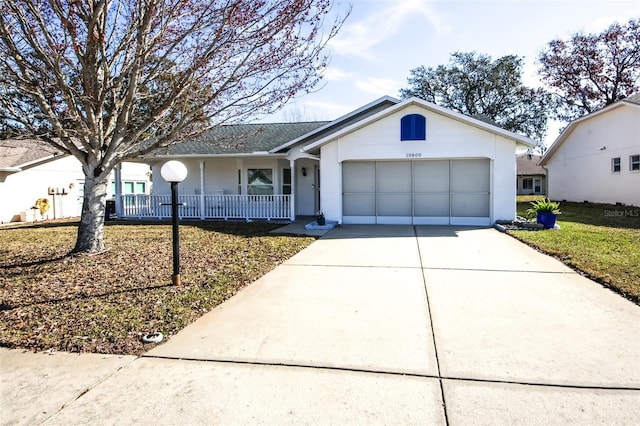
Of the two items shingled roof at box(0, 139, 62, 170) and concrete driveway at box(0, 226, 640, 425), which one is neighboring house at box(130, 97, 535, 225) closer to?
shingled roof at box(0, 139, 62, 170)

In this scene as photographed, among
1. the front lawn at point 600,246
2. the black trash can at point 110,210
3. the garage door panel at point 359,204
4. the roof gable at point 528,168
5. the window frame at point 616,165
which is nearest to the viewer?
the front lawn at point 600,246

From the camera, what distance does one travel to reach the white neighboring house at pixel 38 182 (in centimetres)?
1778

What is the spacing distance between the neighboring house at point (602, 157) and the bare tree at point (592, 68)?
859cm

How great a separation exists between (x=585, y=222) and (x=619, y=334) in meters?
11.4

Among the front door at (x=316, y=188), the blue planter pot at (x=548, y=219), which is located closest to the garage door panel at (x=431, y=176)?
the blue planter pot at (x=548, y=219)

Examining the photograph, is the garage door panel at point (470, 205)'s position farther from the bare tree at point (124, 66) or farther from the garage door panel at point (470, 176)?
the bare tree at point (124, 66)

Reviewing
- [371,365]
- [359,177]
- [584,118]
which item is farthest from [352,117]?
[584,118]

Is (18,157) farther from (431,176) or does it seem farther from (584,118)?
(584,118)

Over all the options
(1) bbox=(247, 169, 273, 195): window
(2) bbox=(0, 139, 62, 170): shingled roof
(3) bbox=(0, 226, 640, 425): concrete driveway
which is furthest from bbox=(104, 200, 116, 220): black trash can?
(3) bbox=(0, 226, 640, 425): concrete driveway

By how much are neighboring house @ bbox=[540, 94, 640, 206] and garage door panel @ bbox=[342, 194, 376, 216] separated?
40.5ft

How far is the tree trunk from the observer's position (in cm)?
773

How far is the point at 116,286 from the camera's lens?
581cm

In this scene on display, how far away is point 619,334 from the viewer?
396 centimetres

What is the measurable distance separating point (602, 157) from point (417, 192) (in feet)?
43.2
